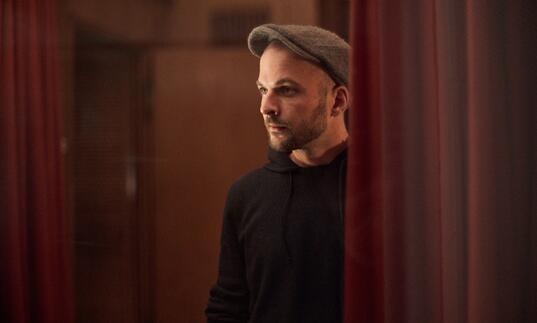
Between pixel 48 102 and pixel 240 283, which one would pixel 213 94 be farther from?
pixel 240 283

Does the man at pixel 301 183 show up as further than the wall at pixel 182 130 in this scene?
No

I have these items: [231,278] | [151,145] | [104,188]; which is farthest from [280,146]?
[104,188]

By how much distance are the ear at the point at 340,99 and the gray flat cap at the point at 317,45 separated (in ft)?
0.05

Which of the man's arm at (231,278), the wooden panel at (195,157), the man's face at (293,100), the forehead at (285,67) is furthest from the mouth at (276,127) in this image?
the wooden panel at (195,157)

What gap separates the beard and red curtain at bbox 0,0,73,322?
0.74 m

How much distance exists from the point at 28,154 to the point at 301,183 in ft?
2.81

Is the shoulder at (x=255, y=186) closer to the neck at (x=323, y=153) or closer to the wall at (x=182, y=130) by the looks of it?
the neck at (x=323, y=153)

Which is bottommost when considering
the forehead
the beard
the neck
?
the neck

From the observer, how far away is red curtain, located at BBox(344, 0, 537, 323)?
116 centimetres

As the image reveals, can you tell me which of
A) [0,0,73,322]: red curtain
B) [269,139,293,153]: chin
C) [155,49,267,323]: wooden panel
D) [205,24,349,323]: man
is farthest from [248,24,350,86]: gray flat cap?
[0,0,73,322]: red curtain

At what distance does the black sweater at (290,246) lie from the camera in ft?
4.44

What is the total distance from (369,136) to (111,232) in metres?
1.07

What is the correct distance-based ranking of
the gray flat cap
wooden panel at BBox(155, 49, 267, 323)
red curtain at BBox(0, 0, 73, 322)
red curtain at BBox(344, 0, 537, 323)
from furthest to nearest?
wooden panel at BBox(155, 49, 267, 323)
red curtain at BBox(0, 0, 73, 322)
the gray flat cap
red curtain at BBox(344, 0, 537, 323)

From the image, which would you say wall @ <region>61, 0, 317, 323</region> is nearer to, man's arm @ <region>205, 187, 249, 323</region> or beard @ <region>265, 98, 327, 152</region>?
man's arm @ <region>205, 187, 249, 323</region>
